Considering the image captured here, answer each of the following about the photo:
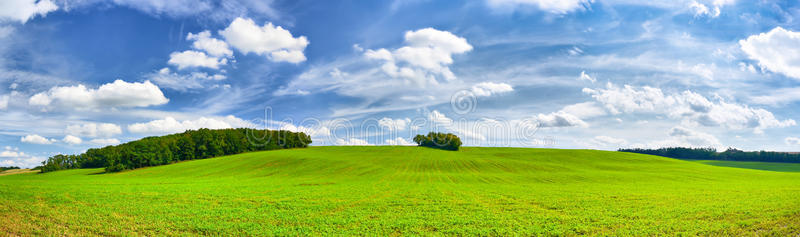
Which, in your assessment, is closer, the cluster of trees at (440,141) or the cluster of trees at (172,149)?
the cluster of trees at (172,149)

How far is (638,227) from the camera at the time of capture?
16.6m

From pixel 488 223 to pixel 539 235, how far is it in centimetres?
268

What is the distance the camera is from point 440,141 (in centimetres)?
12494

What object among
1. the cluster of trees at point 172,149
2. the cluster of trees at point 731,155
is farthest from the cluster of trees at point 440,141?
the cluster of trees at point 731,155

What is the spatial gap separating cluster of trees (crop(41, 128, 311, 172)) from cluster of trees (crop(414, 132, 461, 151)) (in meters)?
49.1

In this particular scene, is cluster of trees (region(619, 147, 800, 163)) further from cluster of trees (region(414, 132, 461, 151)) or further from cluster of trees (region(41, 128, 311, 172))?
cluster of trees (region(41, 128, 311, 172))

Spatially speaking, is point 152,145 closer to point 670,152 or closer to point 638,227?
point 638,227

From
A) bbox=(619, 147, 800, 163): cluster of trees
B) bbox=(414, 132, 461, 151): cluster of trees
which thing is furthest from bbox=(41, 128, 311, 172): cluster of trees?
bbox=(619, 147, 800, 163): cluster of trees

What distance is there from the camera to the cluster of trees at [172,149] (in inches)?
3282

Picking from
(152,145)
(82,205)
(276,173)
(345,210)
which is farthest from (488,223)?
(152,145)

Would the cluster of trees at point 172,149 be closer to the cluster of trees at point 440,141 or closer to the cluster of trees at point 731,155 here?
the cluster of trees at point 440,141

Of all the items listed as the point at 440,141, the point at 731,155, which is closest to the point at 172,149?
the point at 440,141

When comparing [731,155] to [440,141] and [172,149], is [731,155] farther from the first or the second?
[172,149]

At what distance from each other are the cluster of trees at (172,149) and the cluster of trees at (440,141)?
49104 mm
